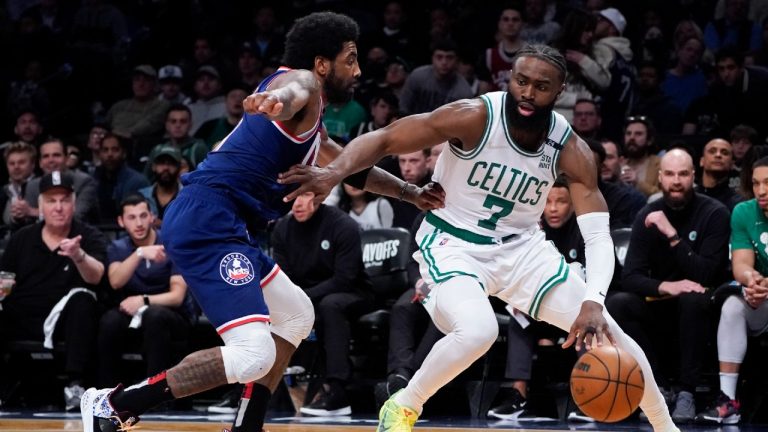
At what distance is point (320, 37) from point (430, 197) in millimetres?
1009

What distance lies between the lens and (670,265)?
26.8 feet

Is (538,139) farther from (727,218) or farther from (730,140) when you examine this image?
(730,140)

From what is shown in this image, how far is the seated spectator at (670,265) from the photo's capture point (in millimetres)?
7879

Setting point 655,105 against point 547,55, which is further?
point 655,105

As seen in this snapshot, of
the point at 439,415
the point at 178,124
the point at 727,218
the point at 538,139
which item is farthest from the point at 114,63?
the point at 538,139

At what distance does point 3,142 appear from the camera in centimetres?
1400

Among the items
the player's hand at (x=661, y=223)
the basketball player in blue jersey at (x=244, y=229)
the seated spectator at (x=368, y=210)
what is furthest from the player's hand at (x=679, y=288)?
the basketball player in blue jersey at (x=244, y=229)

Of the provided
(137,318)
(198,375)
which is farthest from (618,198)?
(198,375)

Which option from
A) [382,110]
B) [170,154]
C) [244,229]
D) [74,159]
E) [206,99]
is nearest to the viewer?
[244,229]

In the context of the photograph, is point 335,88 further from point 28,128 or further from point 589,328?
point 28,128

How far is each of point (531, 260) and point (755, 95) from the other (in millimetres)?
5541

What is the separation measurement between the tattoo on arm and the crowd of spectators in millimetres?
1771

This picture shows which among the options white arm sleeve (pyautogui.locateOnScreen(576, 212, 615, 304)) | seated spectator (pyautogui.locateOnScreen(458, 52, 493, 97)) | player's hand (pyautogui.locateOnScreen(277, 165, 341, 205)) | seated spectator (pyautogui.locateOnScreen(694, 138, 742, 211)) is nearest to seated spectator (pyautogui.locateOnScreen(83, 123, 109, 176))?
seated spectator (pyautogui.locateOnScreen(458, 52, 493, 97))

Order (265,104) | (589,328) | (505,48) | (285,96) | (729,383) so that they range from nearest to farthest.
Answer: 1. (265,104)
2. (285,96)
3. (589,328)
4. (729,383)
5. (505,48)
